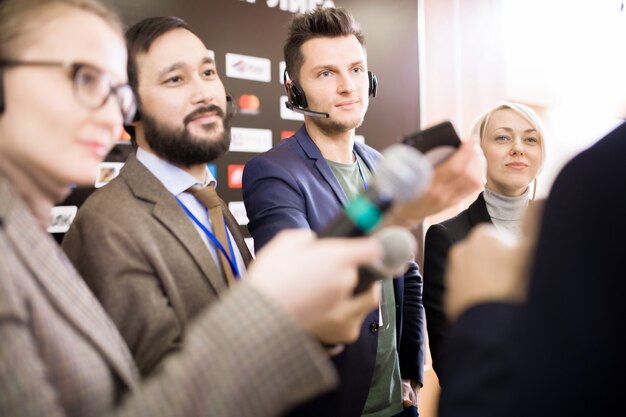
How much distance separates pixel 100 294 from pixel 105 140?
1.14ft

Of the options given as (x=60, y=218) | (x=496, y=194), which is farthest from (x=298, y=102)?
(x=60, y=218)

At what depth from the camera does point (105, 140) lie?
2.92 ft

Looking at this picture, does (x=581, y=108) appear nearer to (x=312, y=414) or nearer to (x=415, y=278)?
(x=415, y=278)

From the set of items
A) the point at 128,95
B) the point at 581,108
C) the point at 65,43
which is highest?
the point at 65,43

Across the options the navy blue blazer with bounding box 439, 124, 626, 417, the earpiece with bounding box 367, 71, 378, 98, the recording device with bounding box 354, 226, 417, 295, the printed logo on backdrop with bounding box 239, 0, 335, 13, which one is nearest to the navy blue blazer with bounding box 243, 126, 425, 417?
the earpiece with bounding box 367, 71, 378, 98

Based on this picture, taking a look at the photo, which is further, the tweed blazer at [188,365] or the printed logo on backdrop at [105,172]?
the printed logo on backdrop at [105,172]

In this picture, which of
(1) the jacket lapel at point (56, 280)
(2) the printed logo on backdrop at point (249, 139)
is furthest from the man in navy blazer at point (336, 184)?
(1) the jacket lapel at point (56, 280)

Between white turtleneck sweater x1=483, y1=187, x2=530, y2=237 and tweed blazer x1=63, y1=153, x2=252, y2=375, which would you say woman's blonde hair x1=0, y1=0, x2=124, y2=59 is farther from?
white turtleneck sweater x1=483, y1=187, x2=530, y2=237

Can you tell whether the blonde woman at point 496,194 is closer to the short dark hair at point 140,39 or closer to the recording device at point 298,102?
the recording device at point 298,102

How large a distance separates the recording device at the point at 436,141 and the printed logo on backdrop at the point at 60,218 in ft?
5.31

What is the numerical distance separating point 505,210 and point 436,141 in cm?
135

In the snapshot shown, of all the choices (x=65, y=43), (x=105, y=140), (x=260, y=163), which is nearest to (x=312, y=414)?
(x=260, y=163)

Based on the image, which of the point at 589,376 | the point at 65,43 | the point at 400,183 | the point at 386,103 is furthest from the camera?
the point at 386,103

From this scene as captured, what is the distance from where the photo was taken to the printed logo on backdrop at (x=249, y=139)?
8.09ft
